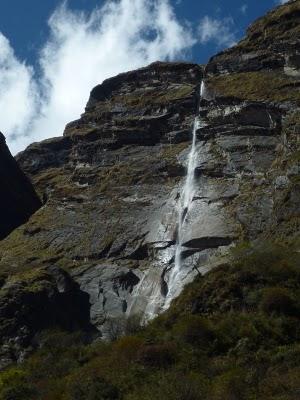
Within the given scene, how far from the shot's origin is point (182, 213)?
245 ft

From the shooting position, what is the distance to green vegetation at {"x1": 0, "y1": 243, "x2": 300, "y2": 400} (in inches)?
1262

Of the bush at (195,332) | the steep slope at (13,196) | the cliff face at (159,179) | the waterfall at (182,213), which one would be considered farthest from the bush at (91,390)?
the steep slope at (13,196)

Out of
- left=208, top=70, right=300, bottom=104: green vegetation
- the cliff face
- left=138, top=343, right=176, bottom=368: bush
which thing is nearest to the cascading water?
the cliff face

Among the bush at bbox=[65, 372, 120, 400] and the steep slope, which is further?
the steep slope

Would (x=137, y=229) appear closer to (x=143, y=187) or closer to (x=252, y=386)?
(x=143, y=187)

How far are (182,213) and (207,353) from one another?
3593 cm

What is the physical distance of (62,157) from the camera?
348ft

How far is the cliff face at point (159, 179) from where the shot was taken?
67.2m

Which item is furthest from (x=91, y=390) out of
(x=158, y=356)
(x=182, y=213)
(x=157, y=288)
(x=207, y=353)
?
(x=182, y=213)

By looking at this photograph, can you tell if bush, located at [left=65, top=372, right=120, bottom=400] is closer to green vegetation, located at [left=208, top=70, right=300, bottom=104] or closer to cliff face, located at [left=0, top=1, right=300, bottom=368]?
cliff face, located at [left=0, top=1, right=300, bottom=368]

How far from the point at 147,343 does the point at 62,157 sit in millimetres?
67847

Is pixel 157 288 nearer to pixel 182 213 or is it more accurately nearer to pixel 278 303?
pixel 182 213

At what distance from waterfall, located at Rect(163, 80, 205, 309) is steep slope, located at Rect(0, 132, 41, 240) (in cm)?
2308

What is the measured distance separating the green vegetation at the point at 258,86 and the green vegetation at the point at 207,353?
3774cm
